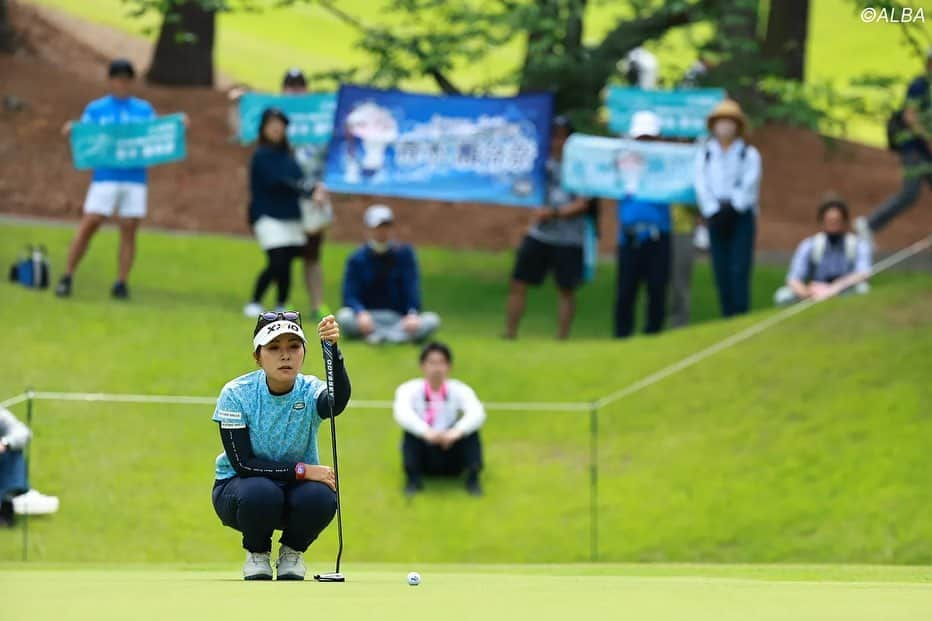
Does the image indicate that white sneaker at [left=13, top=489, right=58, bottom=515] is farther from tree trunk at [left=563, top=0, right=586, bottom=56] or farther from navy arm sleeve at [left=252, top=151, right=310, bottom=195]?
tree trunk at [left=563, top=0, right=586, bottom=56]

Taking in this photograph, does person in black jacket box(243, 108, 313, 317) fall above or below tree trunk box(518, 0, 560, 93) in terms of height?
below

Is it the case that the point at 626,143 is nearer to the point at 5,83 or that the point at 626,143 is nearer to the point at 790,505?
the point at 790,505

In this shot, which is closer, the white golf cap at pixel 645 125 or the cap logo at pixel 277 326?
the cap logo at pixel 277 326

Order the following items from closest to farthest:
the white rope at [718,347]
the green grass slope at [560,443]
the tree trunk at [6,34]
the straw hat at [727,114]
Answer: the green grass slope at [560,443]
the white rope at [718,347]
the straw hat at [727,114]
the tree trunk at [6,34]

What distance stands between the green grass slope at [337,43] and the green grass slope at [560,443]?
17.7 metres

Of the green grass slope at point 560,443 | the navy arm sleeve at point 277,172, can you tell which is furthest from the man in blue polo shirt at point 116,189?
the navy arm sleeve at point 277,172

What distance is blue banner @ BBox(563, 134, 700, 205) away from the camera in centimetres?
1908

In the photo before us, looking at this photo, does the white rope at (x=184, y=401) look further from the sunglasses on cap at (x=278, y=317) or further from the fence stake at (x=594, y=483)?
the sunglasses on cap at (x=278, y=317)

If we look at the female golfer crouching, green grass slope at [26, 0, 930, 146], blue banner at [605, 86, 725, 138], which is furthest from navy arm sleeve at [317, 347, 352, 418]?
green grass slope at [26, 0, 930, 146]

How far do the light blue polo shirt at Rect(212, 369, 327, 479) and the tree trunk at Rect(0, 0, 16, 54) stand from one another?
71.6 ft

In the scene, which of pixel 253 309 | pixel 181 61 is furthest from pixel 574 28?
pixel 181 61

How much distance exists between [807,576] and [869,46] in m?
34.3

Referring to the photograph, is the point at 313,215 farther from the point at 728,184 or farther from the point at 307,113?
the point at 728,184

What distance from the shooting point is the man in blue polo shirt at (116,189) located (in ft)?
61.1
